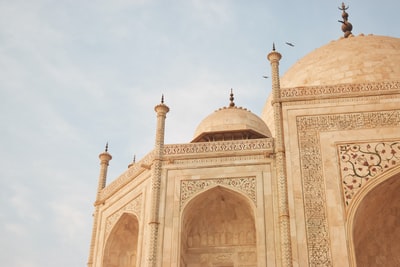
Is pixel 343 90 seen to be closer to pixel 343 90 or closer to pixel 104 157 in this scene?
pixel 343 90

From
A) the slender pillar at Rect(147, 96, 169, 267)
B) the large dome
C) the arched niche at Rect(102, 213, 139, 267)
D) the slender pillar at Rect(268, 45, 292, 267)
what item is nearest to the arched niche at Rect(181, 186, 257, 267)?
the slender pillar at Rect(147, 96, 169, 267)

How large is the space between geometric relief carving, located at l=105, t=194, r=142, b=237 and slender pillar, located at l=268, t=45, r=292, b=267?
9.01 feet

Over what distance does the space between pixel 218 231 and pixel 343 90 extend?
3.46 metres

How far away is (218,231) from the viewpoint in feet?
35.7

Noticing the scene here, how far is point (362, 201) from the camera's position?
31.8 ft

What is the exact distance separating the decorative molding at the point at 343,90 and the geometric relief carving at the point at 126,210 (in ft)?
11.1

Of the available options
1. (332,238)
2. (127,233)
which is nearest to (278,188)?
(332,238)

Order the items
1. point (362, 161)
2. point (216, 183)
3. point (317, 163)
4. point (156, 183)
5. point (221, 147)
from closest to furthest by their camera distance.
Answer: point (362, 161) → point (317, 163) → point (216, 183) → point (156, 183) → point (221, 147)

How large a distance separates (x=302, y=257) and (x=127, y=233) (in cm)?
407

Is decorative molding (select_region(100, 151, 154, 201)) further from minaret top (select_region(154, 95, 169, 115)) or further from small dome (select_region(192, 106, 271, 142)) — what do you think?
small dome (select_region(192, 106, 271, 142))

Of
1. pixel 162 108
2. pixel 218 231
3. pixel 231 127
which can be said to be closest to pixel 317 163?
pixel 218 231

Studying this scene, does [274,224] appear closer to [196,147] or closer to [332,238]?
[332,238]

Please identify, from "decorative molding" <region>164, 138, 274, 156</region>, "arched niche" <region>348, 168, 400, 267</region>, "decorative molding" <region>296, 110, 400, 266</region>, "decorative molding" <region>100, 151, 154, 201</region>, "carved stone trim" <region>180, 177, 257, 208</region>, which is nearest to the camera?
"decorative molding" <region>296, 110, 400, 266</region>

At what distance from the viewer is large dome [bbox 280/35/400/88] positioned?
508 inches
